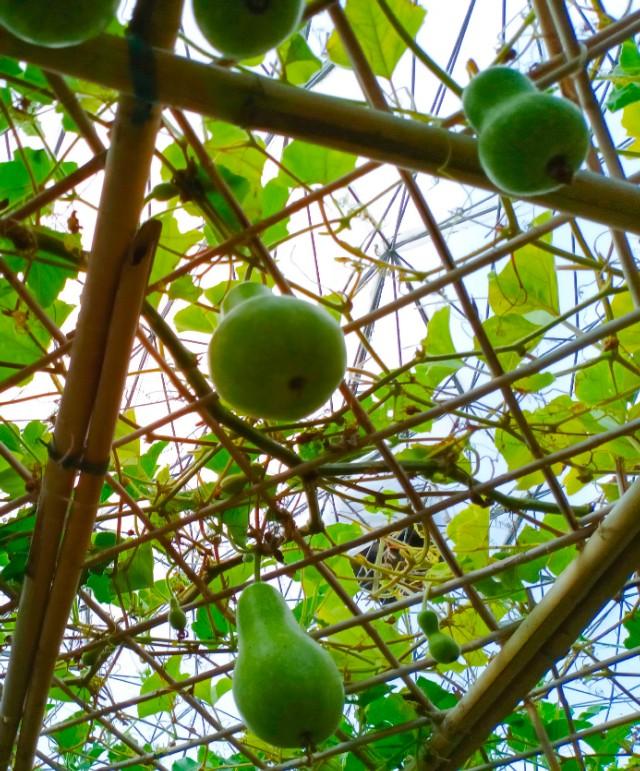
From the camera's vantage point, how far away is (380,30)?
84 cm

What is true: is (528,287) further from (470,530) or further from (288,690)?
(288,690)

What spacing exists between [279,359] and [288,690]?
1.23ft

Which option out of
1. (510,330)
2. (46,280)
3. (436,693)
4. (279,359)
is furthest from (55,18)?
(436,693)

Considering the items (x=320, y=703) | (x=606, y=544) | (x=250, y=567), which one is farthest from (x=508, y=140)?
(x=250, y=567)

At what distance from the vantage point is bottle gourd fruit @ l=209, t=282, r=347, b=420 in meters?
0.61

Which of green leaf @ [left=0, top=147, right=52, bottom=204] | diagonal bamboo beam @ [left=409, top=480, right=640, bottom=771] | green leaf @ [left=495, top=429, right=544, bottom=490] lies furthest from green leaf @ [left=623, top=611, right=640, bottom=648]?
green leaf @ [left=0, top=147, right=52, bottom=204]

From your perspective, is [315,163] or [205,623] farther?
[205,623]

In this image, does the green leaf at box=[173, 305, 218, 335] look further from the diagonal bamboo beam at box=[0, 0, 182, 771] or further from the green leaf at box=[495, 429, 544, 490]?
the green leaf at box=[495, 429, 544, 490]

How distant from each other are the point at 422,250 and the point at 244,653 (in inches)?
72.0

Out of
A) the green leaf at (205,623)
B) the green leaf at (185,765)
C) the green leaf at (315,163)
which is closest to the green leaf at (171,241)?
the green leaf at (315,163)

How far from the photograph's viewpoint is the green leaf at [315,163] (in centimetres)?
89

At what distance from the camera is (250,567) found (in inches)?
55.5

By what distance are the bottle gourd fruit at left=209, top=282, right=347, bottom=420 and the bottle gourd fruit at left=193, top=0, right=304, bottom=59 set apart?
208 mm

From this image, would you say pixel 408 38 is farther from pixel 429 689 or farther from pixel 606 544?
pixel 429 689
